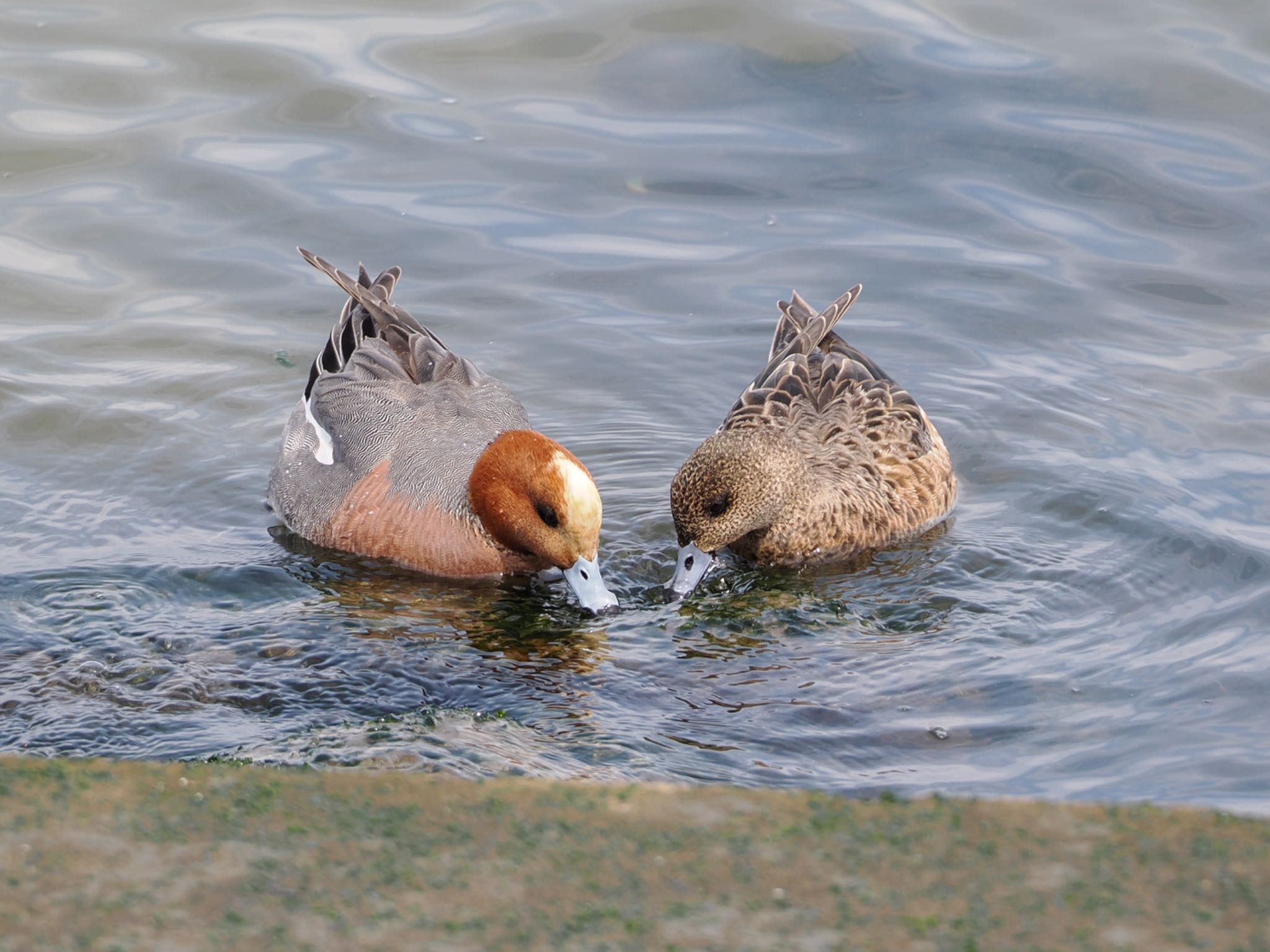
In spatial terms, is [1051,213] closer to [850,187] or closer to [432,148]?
[850,187]

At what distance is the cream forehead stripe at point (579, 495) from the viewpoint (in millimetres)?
6074

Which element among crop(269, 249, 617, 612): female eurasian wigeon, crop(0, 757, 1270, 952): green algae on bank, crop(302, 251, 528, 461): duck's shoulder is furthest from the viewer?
crop(302, 251, 528, 461): duck's shoulder

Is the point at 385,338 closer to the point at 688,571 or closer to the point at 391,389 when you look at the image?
the point at 391,389

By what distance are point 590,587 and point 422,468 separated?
1120mm

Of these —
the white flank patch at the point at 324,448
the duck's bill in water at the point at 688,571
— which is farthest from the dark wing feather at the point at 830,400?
the white flank patch at the point at 324,448

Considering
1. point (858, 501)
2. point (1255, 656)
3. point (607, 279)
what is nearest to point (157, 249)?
point (607, 279)

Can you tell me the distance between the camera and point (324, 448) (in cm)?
710

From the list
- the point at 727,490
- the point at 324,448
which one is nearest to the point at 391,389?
the point at 324,448

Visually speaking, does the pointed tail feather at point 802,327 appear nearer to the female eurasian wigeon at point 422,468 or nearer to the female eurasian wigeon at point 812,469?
the female eurasian wigeon at point 812,469

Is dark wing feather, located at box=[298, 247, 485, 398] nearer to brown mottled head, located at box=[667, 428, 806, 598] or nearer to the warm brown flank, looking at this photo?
the warm brown flank

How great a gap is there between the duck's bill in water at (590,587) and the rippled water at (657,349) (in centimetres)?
15

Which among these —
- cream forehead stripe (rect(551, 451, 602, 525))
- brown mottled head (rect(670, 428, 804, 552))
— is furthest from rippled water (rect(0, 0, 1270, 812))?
cream forehead stripe (rect(551, 451, 602, 525))

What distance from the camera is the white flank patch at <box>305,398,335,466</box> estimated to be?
704 centimetres

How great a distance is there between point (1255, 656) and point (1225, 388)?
9.54ft
